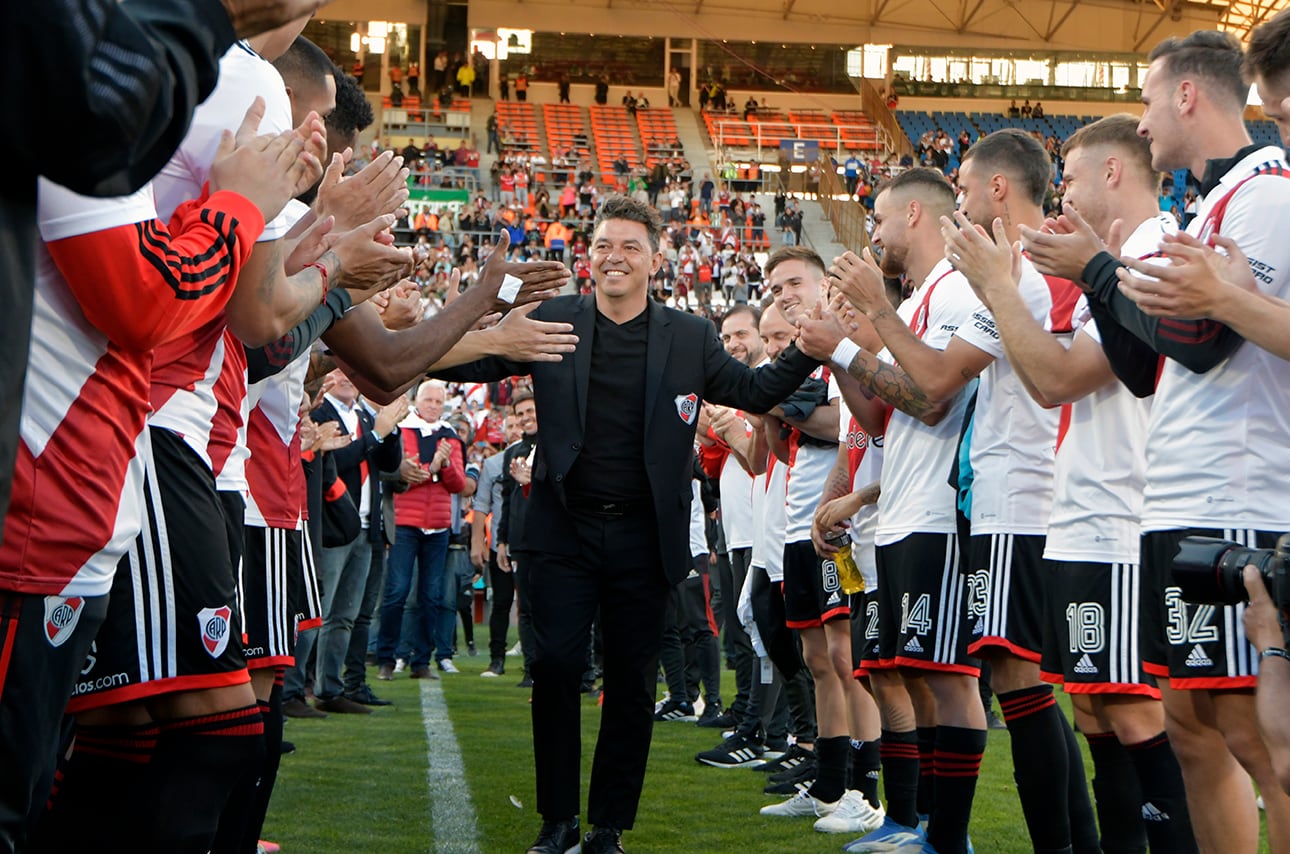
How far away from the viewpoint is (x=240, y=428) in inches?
130

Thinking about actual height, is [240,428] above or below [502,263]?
below

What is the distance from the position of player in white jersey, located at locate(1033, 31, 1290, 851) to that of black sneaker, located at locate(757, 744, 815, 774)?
3661mm

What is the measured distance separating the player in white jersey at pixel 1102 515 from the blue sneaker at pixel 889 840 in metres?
1.11

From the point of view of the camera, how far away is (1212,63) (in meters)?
3.42

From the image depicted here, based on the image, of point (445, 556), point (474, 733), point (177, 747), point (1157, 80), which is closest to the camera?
point (177, 747)

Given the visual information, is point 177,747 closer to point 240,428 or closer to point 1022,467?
point 240,428

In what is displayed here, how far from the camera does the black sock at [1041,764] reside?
157 inches

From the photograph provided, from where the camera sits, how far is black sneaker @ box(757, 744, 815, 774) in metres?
6.79

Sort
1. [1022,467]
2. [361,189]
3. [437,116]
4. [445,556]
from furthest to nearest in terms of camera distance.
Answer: [437,116]
[445,556]
[1022,467]
[361,189]

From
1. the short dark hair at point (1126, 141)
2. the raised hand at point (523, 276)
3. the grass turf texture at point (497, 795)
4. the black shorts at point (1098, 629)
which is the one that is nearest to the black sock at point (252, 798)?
the grass turf texture at point (497, 795)

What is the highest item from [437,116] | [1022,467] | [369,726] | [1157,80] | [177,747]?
[437,116]

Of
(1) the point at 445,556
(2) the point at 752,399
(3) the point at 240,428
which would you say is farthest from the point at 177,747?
(1) the point at 445,556

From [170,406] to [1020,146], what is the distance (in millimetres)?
3288

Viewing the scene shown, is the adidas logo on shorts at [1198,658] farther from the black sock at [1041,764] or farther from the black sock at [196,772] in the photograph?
the black sock at [196,772]
